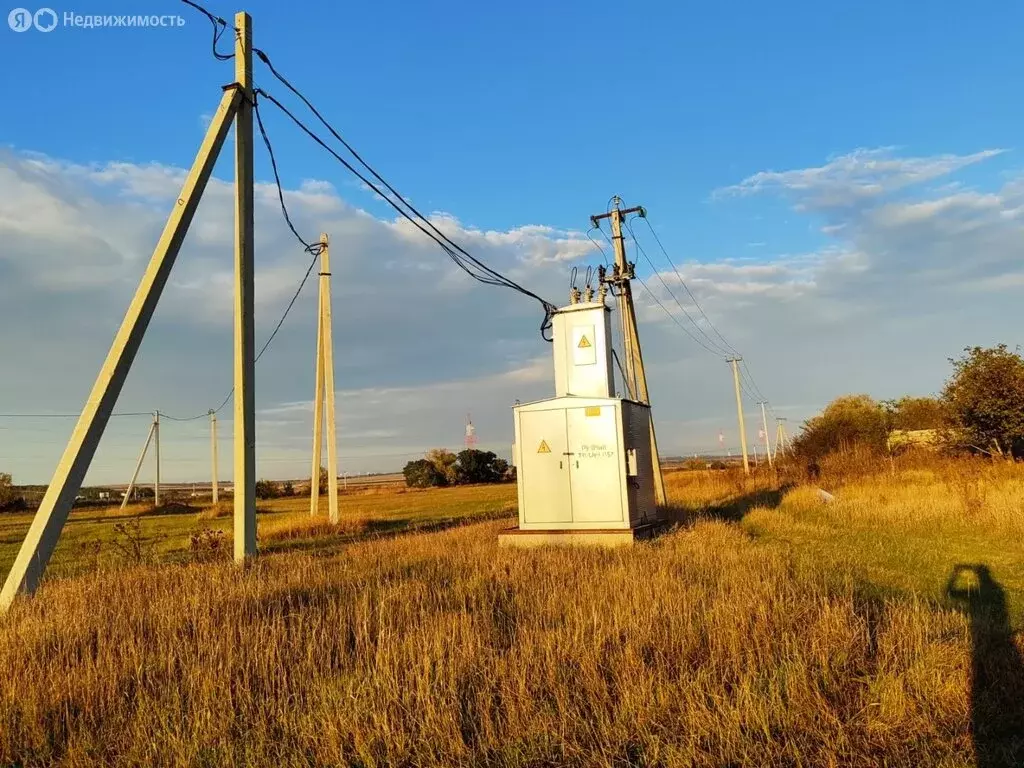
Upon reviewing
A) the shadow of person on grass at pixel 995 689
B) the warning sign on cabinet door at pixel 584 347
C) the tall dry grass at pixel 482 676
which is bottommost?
the shadow of person on grass at pixel 995 689

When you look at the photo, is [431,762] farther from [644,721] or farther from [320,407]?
[320,407]

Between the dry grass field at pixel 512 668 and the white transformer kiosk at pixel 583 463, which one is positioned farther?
the white transformer kiosk at pixel 583 463

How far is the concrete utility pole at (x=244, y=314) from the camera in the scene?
31.8 ft

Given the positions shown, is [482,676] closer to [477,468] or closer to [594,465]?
[594,465]

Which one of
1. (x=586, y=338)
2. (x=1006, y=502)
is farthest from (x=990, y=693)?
(x=1006, y=502)

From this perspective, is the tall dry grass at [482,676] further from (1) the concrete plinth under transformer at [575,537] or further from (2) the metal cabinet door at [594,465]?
(2) the metal cabinet door at [594,465]

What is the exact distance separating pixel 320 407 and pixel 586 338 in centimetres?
1014

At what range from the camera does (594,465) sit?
43.9 feet

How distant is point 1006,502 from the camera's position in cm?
1551

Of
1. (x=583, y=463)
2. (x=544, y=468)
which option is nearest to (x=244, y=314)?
(x=544, y=468)

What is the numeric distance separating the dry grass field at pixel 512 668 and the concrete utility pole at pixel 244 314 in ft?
3.27

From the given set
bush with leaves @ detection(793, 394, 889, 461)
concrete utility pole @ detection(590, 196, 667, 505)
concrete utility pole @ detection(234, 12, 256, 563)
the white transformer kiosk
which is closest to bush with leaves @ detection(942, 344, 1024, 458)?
bush with leaves @ detection(793, 394, 889, 461)

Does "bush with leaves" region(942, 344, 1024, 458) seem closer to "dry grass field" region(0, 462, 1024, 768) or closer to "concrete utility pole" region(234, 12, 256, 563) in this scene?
"dry grass field" region(0, 462, 1024, 768)

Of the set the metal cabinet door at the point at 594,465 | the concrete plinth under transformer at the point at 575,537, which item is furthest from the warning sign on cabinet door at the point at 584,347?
the concrete plinth under transformer at the point at 575,537
